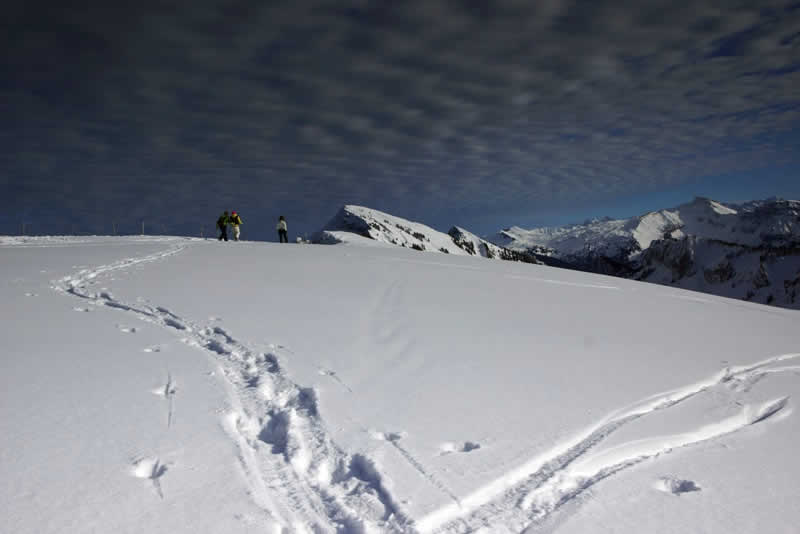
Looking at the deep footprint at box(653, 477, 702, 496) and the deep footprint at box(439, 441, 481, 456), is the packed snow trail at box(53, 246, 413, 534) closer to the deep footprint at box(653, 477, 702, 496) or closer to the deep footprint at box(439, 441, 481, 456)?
the deep footprint at box(439, 441, 481, 456)

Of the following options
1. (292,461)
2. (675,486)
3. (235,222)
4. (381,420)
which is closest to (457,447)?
(381,420)

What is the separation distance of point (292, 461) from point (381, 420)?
1072 millimetres

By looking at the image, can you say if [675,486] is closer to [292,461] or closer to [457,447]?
[457,447]

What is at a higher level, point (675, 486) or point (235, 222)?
point (235, 222)

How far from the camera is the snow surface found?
3242 mm

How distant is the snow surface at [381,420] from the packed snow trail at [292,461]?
2 cm

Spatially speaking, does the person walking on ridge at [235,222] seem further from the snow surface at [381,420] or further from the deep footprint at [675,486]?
the deep footprint at [675,486]

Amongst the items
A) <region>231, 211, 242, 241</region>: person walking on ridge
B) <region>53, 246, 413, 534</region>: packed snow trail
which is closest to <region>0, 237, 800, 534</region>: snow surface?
<region>53, 246, 413, 534</region>: packed snow trail

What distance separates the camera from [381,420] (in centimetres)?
468

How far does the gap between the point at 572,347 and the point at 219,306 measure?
6.95m

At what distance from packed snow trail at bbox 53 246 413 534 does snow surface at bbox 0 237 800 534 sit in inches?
0.7

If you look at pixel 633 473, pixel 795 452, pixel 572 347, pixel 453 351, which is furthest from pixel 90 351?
pixel 795 452

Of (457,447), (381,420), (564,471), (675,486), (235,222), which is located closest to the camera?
(675,486)

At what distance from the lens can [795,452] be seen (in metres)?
4.33
